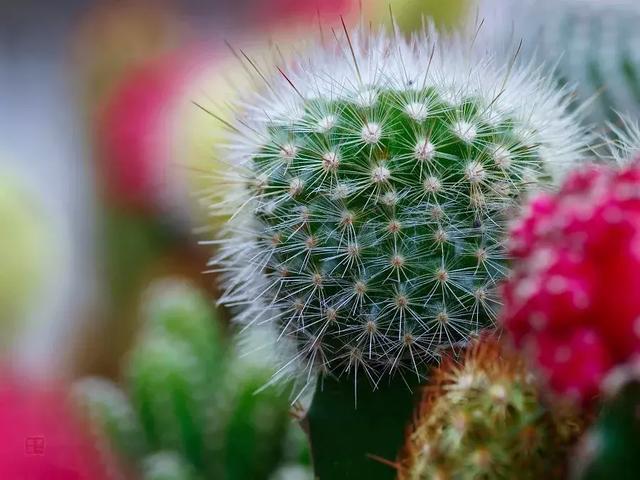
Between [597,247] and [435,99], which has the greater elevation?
[435,99]

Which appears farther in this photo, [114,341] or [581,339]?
[114,341]

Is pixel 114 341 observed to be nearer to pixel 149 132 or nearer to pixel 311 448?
pixel 149 132

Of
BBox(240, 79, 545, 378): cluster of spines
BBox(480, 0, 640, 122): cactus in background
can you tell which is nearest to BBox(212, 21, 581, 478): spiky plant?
BBox(240, 79, 545, 378): cluster of spines

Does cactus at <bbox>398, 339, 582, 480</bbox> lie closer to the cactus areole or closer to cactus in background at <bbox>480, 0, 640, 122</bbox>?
the cactus areole

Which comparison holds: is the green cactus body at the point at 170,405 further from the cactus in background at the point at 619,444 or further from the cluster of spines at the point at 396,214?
the cactus in background at the point at 619,444

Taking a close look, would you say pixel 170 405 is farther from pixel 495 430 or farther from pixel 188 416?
pixel 495 430

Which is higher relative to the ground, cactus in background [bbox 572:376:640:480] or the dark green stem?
cactus in background [bbox 572:376:640:480]

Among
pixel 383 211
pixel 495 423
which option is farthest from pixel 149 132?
pixel 495 423
